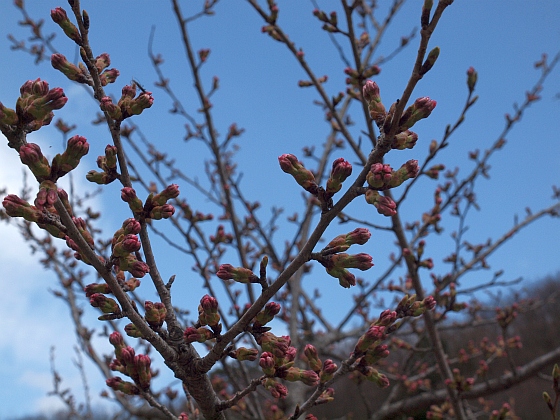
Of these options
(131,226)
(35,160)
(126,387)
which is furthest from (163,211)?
(126,387)

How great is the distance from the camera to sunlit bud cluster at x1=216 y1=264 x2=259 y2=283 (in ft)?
4.83

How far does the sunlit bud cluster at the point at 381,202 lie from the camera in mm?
1276

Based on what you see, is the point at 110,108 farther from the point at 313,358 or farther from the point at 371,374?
the point at 371,374

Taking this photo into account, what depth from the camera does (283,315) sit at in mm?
6098

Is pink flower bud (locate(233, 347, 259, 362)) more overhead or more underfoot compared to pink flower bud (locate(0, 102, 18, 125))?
more underfoot

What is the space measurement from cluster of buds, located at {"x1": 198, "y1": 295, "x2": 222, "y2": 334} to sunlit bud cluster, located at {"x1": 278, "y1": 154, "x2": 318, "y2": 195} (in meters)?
0.48

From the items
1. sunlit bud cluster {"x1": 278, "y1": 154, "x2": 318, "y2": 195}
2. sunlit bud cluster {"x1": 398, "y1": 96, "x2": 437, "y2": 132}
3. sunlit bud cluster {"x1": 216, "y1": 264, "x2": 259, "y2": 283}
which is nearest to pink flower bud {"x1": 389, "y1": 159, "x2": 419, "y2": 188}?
sunlit bud cluster {"x1": 398, "y1": 96, "x2": 437, "y2": 132}

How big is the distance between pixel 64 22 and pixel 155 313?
1.03 metres

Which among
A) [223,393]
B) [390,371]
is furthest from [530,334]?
[223,393]

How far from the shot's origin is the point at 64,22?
1532 mm

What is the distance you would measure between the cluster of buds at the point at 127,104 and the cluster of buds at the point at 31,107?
24cm

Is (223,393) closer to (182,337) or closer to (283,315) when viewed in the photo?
(283,315)

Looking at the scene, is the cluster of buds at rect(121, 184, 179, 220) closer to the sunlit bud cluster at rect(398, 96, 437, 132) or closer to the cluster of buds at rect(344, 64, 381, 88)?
the sunlit bud cluster at rect(398, 96, 437, 132)

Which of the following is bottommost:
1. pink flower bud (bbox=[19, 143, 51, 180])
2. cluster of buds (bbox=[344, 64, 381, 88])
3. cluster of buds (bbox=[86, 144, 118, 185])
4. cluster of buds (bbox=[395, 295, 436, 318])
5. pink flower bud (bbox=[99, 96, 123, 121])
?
cluster of buds (bbox=[395, 295, 436, 318])
